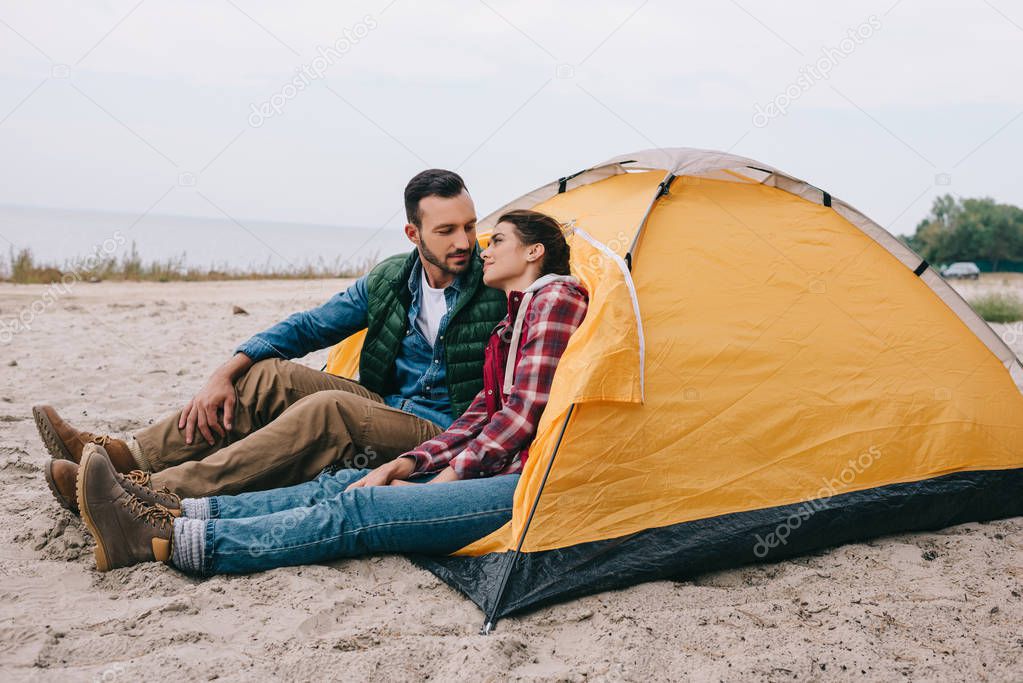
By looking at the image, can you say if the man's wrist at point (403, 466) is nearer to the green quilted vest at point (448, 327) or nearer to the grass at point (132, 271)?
the green quilted vest at point (448, 327)

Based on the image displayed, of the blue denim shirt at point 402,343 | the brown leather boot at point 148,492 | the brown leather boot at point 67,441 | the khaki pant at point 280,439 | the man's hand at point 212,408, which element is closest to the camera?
the brown leather boot at point 148,492

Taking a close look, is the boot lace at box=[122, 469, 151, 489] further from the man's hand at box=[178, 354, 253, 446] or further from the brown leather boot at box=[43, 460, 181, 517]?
the man's hand at box=[178, 354, 253, 446]

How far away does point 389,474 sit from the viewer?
304cm

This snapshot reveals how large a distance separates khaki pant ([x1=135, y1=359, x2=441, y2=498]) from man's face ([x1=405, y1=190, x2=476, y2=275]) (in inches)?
25.9

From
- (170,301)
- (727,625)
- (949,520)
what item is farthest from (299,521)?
(170,301)

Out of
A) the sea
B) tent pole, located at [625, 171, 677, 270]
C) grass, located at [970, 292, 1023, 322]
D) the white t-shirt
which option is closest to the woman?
tent pole, located at [625, 171, 677, 270]

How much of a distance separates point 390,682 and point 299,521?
78 cm

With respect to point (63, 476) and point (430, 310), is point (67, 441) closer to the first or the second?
point (63, 476)

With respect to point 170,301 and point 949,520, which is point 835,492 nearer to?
point 949,520

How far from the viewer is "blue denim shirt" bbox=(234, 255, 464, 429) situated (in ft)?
12.0

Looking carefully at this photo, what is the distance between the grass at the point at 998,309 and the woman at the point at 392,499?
8.83m

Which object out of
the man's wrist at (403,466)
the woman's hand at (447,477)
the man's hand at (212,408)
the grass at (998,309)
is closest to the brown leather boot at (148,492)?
the man's hand at (212,408)

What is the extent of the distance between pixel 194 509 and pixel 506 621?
1.12 meters

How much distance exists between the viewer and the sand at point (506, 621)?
2307 millimetres
